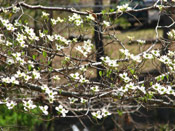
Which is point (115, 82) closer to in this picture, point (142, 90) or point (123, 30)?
point (142, 90)

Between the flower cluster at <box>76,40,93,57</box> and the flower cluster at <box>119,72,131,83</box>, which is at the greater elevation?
the flower cluster at <box>76,40,93,57</box>

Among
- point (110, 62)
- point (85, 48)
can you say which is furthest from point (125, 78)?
point (85, 48)

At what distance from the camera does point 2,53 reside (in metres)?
2.76

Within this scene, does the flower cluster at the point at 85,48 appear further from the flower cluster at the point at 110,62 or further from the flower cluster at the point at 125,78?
the flower cluster at the point at 125,78

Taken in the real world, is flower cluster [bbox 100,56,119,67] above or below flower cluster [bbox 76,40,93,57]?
below

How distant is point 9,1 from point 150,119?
3041 millimetres

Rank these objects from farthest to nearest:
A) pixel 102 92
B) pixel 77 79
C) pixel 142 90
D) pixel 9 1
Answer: pixel 9 1 → pixel 102 92 → pixel 77 79 → pixel 142 90

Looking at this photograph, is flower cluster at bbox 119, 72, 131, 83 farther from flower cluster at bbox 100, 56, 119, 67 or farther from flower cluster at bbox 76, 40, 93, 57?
flower cluster at bbox 76, 40, 93, 57

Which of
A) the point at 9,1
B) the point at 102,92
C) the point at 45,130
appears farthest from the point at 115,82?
the point at 45,130

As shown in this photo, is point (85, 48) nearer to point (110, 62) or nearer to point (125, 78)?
point (110, 62)

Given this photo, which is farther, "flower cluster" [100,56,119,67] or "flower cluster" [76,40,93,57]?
"flower cluster" [76,40,93,57]

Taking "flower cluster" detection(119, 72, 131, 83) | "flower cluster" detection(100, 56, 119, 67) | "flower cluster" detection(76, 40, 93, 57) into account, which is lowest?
"flower cluster" detection(119, 72, 131, 83)

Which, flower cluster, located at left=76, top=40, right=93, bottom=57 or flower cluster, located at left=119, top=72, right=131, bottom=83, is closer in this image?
flower cluster, located at left=119, top=72, right=131, bottom=83

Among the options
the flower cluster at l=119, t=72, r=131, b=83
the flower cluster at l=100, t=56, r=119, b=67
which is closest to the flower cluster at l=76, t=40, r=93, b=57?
the flower cluster at l=100, t=56, r=119, b=67
